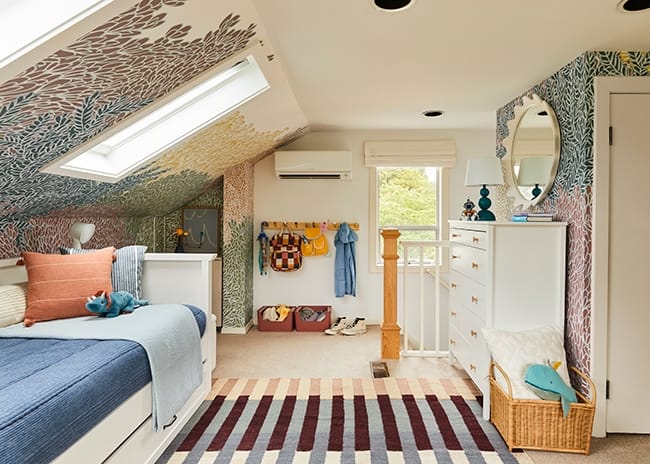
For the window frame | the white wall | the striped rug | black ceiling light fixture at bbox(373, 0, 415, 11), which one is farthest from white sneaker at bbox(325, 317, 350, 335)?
black ceiling light fixture at bbox(373, 0, 415, 11)

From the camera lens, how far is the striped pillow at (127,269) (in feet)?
8.43

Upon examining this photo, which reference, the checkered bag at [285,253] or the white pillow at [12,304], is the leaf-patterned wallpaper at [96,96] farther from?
the checkered bag at [285,253]

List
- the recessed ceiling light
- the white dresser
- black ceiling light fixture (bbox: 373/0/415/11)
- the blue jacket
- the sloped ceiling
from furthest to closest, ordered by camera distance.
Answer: the blue jacket → the recessed ceiling light → the white dresser → black ceiling light fixture (bbox: 373/0/415/11) → the sloped ceiling

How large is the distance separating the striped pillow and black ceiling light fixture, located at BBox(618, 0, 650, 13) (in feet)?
9.25

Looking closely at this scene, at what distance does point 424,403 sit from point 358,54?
6.94 ft

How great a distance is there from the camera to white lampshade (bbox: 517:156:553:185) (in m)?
2.71

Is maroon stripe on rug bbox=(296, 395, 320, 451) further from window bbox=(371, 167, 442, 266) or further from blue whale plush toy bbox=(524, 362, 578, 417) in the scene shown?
window bbox=(371, 167, 442, 266)

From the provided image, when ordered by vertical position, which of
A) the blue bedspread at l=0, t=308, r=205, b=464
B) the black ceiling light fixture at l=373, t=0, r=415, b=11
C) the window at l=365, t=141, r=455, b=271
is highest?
the black ceiling light fixture at l=373, t=0, r=415, b=11

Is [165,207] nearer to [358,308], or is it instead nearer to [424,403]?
[358,308]

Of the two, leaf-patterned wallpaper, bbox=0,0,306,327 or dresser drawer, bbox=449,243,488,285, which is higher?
leaf-patterned wallpaper, bbox=0,0,306,327

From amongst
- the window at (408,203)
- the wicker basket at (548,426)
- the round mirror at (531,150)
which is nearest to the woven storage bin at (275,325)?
the window at (408,203)

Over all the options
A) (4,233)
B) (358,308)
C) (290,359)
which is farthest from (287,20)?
(358,308)

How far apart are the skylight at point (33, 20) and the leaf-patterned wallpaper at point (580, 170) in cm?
231

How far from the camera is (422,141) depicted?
4.45m
